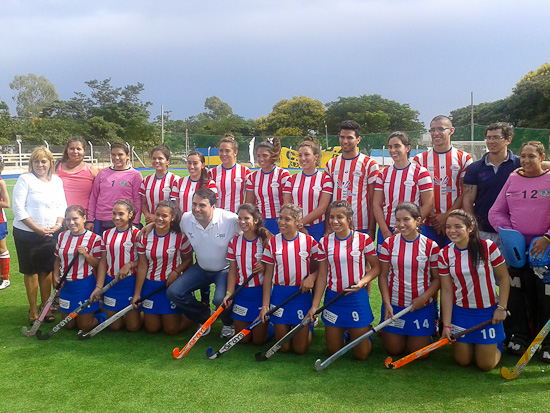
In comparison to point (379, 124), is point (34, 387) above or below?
below

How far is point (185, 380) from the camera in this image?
10.2ft

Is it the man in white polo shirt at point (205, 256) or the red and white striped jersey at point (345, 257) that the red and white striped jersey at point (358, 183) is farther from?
the man in white polo shirt at point (205, 256)

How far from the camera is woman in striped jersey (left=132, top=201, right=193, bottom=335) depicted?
402 cm

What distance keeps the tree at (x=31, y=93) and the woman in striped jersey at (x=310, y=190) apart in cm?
7524

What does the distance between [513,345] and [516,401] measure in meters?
0.80

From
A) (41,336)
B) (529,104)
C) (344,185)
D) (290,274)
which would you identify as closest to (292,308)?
(290,274)

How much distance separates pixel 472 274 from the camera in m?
3.22

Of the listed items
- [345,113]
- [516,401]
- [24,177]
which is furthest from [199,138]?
[516,401]

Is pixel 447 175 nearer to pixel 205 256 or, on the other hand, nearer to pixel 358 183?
pixel 358 183

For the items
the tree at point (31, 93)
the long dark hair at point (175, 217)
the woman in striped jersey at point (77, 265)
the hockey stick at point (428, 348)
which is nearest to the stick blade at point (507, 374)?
the hockey stick at point (428, 348)

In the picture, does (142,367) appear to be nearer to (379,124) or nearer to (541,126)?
(541,126)

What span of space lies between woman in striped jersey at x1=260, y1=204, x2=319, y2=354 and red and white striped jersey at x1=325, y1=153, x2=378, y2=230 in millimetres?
748

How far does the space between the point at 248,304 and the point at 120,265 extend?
1.30 m

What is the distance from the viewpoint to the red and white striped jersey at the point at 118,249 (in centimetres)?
413
